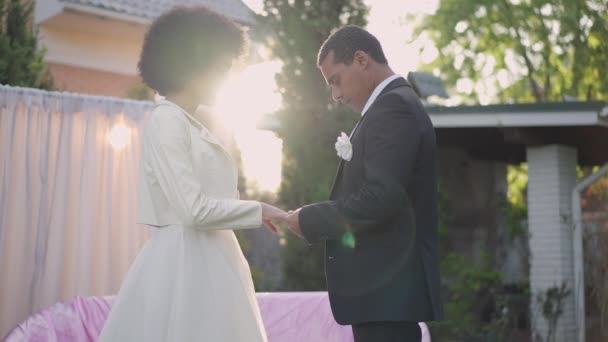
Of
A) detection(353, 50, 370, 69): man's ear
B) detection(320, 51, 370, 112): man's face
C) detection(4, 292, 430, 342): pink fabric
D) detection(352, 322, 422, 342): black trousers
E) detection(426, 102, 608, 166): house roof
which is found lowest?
detection(4, 292, 430, 342): pink fabric

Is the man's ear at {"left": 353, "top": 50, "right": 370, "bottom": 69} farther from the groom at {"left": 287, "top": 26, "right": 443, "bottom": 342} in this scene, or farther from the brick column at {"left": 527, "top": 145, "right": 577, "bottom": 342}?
the brick column at {"left": 527, "top": 145, "right": 577, "bottom": 342}

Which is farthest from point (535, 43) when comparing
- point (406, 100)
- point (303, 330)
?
point (406, 100)

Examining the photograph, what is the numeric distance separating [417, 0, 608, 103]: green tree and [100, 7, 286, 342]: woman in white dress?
57.4ft

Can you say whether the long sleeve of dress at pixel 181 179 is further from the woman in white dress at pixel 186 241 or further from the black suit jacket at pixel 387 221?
the black suit jacket at pixel 387 221

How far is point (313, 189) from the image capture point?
8.70 metres

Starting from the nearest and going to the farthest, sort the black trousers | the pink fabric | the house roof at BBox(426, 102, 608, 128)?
1. the black trousers
2. the pink fabric
3. the house roof at BBox(426, 102, 608, 128)

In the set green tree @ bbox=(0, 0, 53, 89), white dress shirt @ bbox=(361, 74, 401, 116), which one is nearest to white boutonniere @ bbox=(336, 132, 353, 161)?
white dress shirt @ bbox=(361, 74, 401, 116)

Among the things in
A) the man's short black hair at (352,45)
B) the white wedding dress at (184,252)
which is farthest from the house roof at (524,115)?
the white wedding dress at (184,252)

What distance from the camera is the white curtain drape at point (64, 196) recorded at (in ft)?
17.3

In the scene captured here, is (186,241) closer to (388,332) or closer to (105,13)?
(388,332)

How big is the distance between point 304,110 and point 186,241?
6548 mm

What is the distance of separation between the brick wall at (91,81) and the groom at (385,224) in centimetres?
715

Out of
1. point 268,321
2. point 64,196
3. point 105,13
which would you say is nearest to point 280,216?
point 268,321

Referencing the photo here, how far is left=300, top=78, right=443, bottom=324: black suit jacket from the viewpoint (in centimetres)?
249
